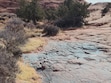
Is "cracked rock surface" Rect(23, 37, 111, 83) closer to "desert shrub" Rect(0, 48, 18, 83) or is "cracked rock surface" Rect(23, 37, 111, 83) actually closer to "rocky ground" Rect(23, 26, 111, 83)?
"rocky ground" Rect(23, 26, 111, 83)

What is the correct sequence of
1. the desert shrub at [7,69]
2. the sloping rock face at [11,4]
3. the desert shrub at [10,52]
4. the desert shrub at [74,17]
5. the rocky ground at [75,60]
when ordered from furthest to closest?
the sloping rock face at [11,4] → the desert shrub at [74,17] → the rocky ground at [75,60] → the desert shrub at [10,52] → the desert shrub at [7,69]

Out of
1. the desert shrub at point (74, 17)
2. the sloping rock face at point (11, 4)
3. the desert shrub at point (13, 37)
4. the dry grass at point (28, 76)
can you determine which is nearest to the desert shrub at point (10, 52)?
the desert shrub at point (13, 37)

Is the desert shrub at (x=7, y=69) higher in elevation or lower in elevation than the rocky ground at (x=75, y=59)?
higher

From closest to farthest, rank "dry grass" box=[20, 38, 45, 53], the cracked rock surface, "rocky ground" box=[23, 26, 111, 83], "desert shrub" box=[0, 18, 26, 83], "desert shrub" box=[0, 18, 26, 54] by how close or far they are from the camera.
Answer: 1. "desert shrub" box=[0, 18, 26, 83]
2. the cracked rock surface
3. "rocky ground" box=[23, 26, 111, 83]
4. "desert shrub" box=[0, 18, 26, 54]
5. "dry grass" box=[20, 38, 45, 53]

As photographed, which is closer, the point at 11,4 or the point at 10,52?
the point at 10,52

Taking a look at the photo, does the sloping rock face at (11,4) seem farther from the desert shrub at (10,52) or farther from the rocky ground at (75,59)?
the rocky ground at (75,59)

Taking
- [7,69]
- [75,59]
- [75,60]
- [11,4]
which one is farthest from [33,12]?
[7,69]

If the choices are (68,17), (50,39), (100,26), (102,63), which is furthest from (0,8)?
(102,63)

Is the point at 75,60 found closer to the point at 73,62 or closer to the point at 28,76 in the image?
the point at 73,62

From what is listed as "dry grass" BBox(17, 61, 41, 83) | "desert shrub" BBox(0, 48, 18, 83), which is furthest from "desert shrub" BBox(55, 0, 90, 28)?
"desert shrub" BBox(0, 48, 18, 83)

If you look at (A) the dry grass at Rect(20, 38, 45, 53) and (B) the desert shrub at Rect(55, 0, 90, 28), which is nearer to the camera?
(A) the dry grass at Rect(20, 38, 45, 53)

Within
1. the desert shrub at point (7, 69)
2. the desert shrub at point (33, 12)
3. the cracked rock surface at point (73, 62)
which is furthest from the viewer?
the desert shrub at point (33, 12)

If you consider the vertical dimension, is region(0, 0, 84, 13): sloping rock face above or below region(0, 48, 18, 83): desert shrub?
below

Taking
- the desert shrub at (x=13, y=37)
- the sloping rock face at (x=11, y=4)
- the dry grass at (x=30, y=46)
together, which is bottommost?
the sloping rock face at (x=11, y=4)
